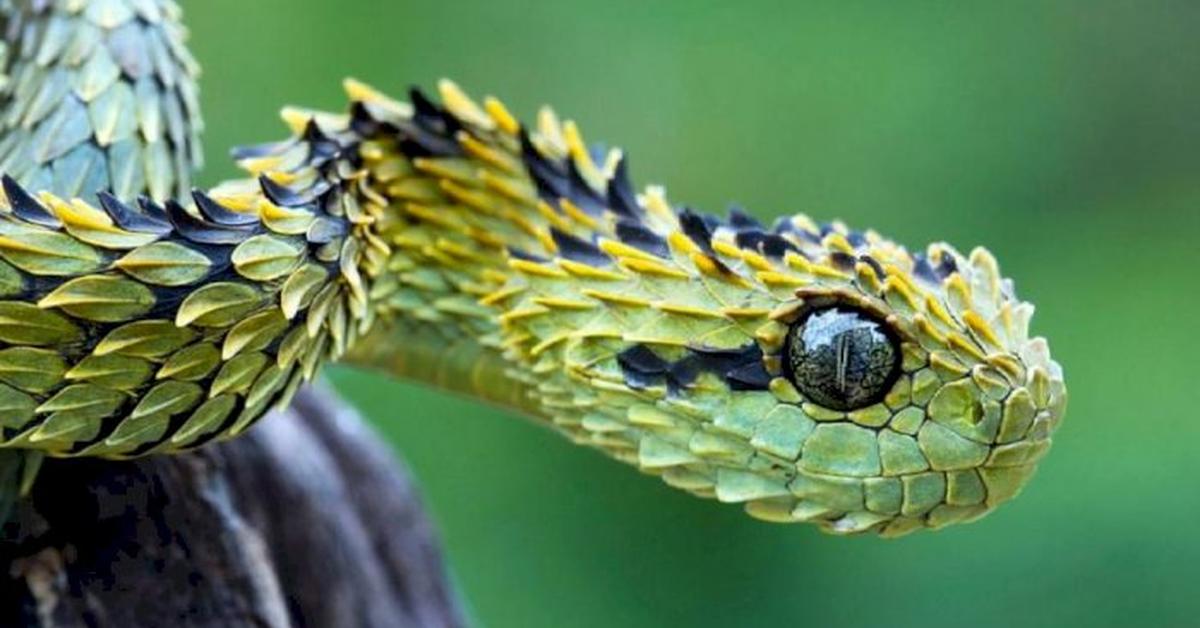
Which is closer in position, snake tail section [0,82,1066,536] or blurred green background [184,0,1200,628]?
snake tail section [0,82,1066,536]

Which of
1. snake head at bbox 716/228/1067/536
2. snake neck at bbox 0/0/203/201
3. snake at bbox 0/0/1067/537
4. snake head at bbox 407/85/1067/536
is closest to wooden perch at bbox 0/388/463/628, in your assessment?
snake at bbox 0/0/1067/537

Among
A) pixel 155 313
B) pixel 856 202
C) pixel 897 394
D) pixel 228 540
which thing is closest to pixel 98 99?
pixel 155 313

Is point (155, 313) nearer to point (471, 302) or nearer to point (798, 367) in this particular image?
point (471, 302)

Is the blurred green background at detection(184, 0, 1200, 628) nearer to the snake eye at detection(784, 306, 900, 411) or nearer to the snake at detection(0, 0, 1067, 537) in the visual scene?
the snake at detection(0, 0, 1067, 537)

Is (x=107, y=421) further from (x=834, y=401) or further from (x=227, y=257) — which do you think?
(x=834, y=401)

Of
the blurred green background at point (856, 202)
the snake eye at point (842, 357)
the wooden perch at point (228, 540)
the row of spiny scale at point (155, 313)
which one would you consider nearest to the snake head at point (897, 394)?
the snake eye at point (842, 357)

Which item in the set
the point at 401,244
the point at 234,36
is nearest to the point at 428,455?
the point at 234,36

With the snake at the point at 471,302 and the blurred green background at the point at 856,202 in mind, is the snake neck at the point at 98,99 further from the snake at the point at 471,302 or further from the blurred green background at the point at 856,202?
the blurred green background at the point at 856,202
